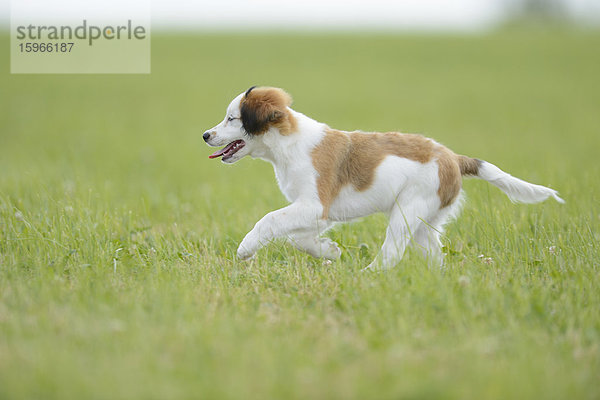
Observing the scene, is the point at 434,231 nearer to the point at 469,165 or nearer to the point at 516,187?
the point at 469,165

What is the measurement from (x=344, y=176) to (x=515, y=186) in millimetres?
1364

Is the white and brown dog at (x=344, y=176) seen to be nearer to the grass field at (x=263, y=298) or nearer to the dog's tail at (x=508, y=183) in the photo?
the dog's tail at (x=508, y=183)

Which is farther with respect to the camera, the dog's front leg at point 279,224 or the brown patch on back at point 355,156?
the brown patch on back at point 355,156

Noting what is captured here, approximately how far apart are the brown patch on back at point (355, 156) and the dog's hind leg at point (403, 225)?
0.33m

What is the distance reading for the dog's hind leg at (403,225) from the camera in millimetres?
4344

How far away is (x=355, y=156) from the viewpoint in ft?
15.1

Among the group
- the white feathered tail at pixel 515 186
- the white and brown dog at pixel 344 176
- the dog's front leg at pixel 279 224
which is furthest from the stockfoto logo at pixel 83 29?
the white feathered tail at pixel 515 186

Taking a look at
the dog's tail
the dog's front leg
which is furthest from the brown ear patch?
the dog's tail

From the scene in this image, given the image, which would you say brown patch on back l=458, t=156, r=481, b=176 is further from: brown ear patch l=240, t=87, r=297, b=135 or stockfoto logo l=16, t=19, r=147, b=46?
stockfoto logo l=16, t=19, r=147, b=46

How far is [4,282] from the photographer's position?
3904 millimetres

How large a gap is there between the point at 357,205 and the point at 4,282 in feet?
8.78

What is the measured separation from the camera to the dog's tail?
4457 millimetres

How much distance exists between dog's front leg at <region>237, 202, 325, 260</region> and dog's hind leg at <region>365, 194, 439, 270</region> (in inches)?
22.9

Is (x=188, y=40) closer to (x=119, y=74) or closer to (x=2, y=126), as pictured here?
(x=119, y=74)
